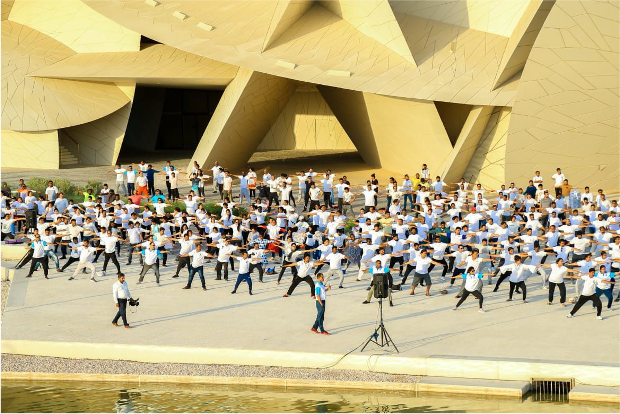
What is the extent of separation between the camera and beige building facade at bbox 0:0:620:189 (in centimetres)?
3064

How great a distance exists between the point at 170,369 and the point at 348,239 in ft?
24.7

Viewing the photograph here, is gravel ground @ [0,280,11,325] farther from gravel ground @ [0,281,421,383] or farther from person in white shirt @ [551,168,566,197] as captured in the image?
person in white shirt @ [551,168,566,197]

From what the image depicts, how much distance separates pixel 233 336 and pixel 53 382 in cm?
320

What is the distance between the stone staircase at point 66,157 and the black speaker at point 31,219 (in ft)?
33.0

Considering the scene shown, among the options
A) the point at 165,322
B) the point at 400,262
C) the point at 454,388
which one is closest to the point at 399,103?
the point at 400,262

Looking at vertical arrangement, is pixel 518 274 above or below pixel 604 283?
above

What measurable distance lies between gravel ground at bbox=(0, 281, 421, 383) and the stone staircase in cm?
1919

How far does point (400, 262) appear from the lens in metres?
24.4

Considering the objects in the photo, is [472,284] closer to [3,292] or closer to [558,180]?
[3,292]

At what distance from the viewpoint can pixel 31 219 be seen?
28234 mm

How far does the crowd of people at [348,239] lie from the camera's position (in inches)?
879

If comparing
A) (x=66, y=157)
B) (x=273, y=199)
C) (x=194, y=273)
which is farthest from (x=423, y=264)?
(x=66, y=157)

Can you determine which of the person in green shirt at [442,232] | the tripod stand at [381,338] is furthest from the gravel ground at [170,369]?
the person in green shirt at [442,232]

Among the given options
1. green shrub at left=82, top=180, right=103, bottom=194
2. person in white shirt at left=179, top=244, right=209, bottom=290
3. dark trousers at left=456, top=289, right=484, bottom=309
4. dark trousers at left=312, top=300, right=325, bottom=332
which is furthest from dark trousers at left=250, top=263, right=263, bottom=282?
green shrub at left=82, top=180, right=103, bottom=194
